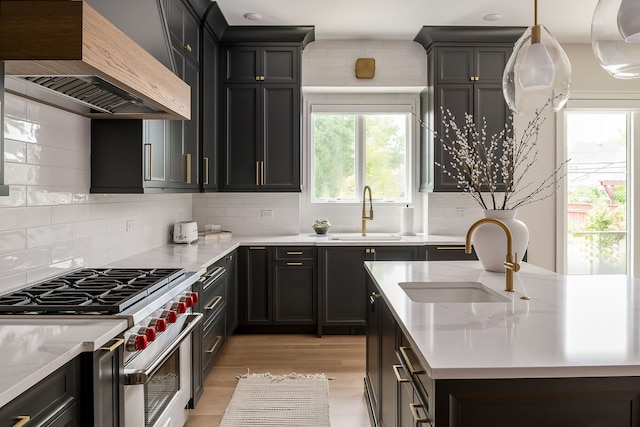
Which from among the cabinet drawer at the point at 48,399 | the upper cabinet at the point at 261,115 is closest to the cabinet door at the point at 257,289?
the upper cabinet at the point at 261,115

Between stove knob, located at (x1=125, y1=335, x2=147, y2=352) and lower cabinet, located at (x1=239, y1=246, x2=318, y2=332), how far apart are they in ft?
8.62

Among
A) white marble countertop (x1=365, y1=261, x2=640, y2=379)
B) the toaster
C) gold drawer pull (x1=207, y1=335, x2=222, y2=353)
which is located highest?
the toaster

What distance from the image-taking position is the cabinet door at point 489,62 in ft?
15.3

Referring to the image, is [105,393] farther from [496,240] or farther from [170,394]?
[496,240]

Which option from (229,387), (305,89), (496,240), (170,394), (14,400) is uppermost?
(305,89)

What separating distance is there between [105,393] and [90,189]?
5.06 feet

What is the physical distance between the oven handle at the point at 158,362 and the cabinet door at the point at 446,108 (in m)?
2.90

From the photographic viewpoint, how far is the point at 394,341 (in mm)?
1950

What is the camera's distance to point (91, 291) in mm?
2100

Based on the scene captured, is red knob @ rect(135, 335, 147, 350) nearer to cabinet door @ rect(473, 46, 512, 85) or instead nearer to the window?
the window

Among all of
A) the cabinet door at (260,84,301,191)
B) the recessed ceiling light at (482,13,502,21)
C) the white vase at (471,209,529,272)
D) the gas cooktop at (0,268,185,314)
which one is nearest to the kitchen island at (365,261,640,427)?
the white vase at (471,209,529,272)

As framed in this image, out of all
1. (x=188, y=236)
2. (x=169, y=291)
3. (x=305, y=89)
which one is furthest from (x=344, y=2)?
(x=169, y=291)

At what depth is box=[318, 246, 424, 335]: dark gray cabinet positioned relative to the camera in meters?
4.43

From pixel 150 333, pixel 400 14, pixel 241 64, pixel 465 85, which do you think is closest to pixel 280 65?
pixel 241 64
